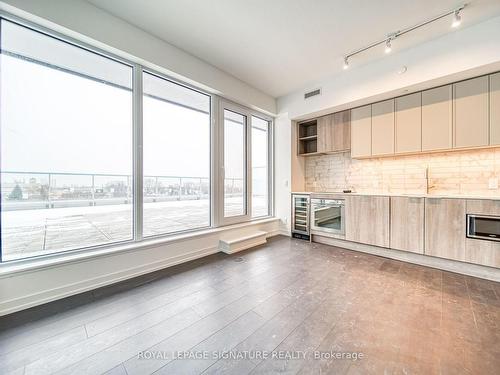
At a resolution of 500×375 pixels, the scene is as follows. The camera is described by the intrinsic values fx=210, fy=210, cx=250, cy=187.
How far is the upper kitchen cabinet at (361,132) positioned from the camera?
11.7ft

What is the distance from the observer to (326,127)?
13.5 ft

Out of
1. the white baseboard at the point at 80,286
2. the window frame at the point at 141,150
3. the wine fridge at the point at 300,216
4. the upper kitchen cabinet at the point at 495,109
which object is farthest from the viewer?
the wine fridge at the point at 300,216

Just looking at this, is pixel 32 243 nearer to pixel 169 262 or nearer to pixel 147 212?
pixel 147 212

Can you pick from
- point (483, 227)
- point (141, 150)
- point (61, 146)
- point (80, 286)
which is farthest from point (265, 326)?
point (483, 227)

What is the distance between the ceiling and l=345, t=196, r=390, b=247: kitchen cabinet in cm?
217

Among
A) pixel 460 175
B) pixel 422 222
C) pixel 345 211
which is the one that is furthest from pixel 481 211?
pixel 345 211

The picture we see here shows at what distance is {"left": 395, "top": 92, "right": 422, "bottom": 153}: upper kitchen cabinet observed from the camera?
122 inches

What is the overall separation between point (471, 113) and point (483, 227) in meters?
1.44

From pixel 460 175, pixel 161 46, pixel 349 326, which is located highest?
pixel 161 46

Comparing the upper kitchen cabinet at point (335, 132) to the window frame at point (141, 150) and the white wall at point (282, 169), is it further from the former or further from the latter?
the window frame at point (141, 150)

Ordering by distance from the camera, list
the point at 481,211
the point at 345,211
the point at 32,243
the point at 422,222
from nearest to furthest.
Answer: the point at 32,243, the point at 481,211, the point at 422,222, the point at 345,211

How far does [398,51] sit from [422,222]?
7.96ft

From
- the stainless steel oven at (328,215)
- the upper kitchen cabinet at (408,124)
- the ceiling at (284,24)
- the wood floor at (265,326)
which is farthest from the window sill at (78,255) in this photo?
the upper kitchen cabinet at (408,124)

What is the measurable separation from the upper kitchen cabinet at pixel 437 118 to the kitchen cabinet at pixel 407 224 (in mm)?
839
